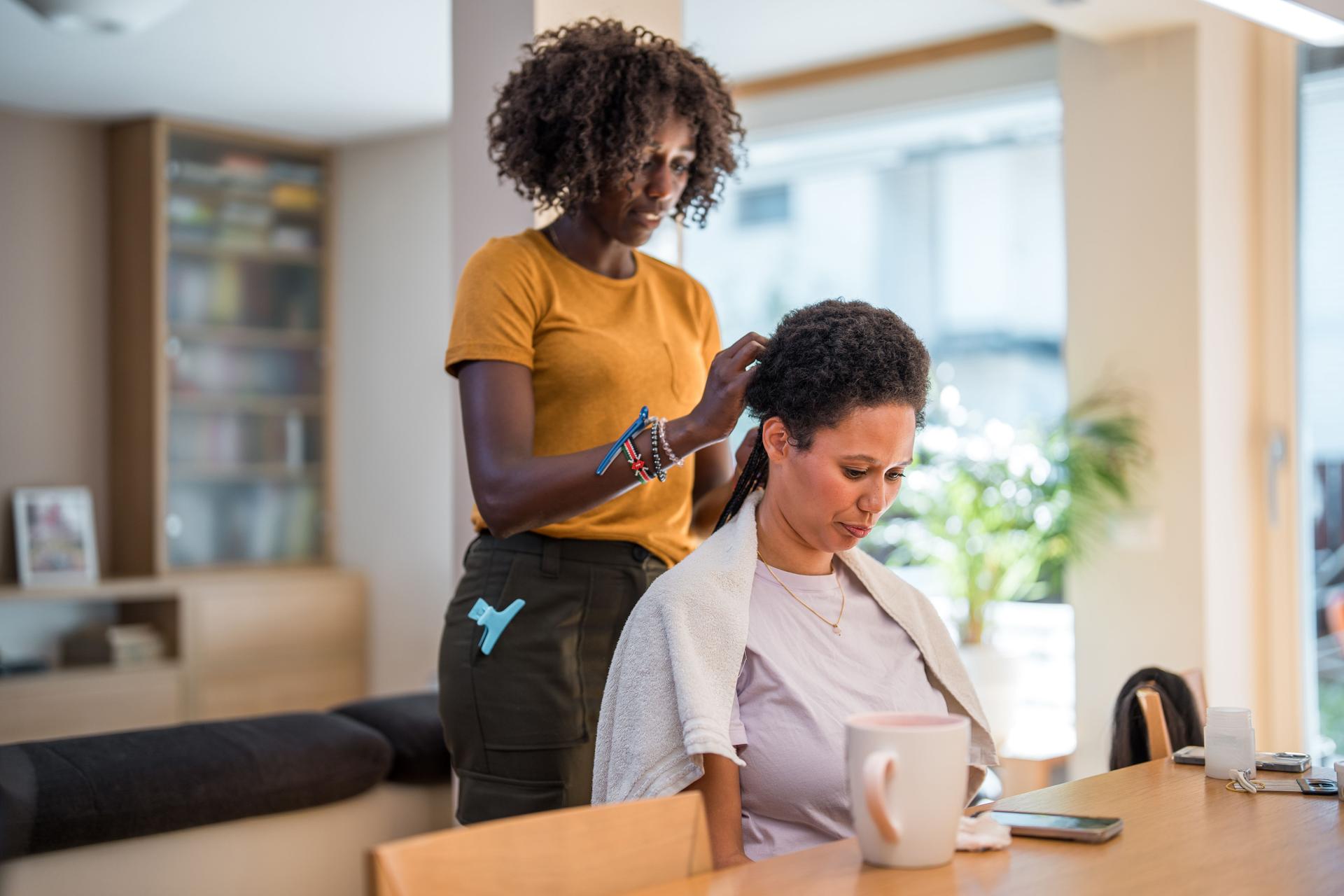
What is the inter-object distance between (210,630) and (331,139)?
2.25m

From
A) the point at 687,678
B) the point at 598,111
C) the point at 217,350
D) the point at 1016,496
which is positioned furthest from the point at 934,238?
the point at 687,678

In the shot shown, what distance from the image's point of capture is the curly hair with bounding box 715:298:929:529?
1489 millimetres

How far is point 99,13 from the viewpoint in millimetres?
3451

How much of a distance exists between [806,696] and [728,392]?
381 millimetres

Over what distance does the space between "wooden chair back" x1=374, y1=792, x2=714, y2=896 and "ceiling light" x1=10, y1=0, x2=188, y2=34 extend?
3103 millimetres

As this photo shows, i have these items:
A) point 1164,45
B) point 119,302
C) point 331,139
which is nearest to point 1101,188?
point 1164,45

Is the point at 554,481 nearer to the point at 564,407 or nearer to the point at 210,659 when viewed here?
the point at 564,407

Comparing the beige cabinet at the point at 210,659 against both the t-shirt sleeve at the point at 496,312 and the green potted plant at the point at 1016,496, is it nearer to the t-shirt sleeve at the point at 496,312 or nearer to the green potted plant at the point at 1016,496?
the green potted plant at the point at 1016,496

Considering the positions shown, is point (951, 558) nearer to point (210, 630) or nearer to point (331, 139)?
point (210, 630)

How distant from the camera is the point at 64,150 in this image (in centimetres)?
552

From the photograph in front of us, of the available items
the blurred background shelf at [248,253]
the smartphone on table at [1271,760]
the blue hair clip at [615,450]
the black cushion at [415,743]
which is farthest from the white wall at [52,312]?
the smartphone on table at [1271,760]

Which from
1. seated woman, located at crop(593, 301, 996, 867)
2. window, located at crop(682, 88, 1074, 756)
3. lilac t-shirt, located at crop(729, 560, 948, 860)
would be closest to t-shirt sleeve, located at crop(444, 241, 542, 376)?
seated woman, located at crop(593, 301, 996, 867)

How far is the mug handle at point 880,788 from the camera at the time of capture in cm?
98

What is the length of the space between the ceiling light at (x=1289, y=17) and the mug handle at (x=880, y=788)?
1.30 meters
